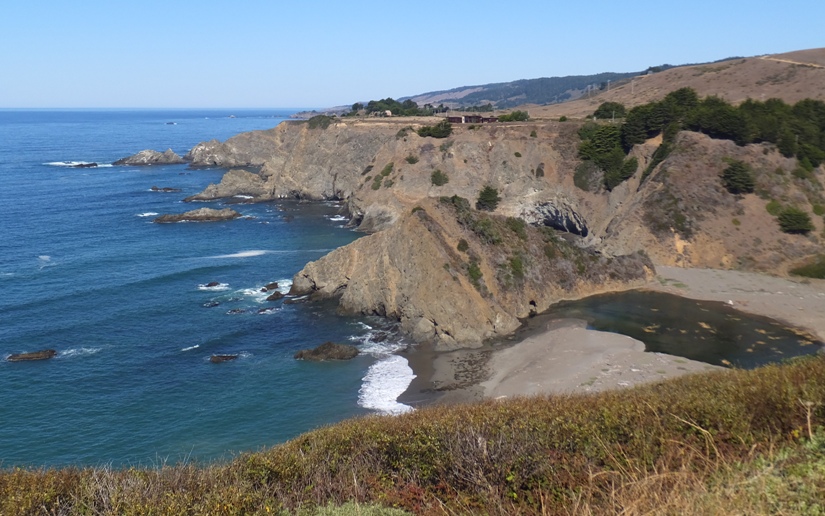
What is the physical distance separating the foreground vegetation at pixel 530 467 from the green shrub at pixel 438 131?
69.3 metres

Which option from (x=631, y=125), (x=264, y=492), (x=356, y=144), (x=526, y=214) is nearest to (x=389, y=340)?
(x=264, y=492)

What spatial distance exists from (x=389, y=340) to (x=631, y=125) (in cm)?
4487

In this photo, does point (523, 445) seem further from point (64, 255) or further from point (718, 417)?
point (64, 255)

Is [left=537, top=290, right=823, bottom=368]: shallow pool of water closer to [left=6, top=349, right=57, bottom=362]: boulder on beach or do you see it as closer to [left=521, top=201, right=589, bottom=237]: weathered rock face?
[left=521, top=201, right=589, bottom=237]: weathered rock face

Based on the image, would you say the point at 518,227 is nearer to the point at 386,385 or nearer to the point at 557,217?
the point at 386,385

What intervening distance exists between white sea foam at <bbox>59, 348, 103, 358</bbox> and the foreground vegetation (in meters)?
→ 27.1

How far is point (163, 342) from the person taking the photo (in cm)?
4053

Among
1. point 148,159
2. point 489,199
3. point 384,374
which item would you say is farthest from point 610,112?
point 148,159

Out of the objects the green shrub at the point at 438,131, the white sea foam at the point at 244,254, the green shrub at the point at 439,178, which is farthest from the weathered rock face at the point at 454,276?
the green shrub at the point at 438,131

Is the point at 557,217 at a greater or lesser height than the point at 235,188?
lesser

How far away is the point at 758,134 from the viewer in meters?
58.8

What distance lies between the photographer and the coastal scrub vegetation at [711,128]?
193 ft

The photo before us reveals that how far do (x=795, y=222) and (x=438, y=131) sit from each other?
46939 mm

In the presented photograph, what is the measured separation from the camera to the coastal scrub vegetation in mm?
58719
